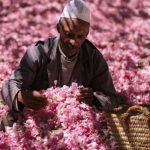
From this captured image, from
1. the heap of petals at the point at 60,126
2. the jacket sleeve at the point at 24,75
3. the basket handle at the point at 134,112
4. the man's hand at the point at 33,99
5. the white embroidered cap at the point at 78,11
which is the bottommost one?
the heap of petals at the point at 60,126

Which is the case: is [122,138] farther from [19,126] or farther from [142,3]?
[142,3]

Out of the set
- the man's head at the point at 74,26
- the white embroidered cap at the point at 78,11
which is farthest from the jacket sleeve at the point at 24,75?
the white embroidered cap at the point at 78,11

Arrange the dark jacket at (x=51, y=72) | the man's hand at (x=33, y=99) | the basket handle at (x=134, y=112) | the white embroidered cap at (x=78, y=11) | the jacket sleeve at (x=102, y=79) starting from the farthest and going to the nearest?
the jacket sleeve at (x=102, y=79)
the dark jacket at (x=51, y=72)
the white embroidered cap at (x=78, y=11)
the man's hand at (x=33, y=99)
the basket handle at (x=134, y=112)

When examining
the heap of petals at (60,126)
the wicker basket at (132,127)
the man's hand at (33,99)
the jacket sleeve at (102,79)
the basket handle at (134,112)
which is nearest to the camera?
the basket handle at (134,112)

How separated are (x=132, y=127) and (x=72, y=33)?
1.46 metres

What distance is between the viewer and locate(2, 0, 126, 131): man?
6586mm

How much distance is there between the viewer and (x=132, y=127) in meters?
6.06

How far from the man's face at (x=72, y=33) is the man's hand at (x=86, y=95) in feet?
1.79

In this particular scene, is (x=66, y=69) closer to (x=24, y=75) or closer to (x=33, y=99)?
(x=24, y=75)

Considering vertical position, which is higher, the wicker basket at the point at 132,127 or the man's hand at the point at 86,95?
the man's hand at the point at 86,95

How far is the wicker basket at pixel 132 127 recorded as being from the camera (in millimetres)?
5953

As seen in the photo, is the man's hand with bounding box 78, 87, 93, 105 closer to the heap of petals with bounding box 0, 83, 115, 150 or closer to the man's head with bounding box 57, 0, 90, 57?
the heap of petals with bounding box 0, 83, 115, 150

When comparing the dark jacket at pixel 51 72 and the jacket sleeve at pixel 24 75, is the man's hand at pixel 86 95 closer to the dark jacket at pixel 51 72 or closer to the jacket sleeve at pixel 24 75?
the dark jacket at pixel 51 72

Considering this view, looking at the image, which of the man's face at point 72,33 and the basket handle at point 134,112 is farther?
the man's face at point 72,33
